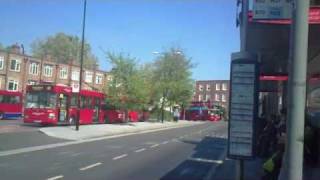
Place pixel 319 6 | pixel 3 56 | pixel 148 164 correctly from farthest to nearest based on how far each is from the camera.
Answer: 1. pixel 3 56
2. pixel 148 164
3. pixel 319 6

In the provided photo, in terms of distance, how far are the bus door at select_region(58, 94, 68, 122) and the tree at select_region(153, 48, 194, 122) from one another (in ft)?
90.2

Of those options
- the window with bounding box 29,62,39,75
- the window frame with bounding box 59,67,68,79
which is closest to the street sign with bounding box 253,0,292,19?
the window with bounding box 29,62,39,75

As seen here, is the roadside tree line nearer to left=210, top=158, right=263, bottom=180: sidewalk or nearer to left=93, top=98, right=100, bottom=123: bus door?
left=93, top=98, right=100, bottom=123: bus door

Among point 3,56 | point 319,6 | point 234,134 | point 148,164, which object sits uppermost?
point 3,56

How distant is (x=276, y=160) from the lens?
30.6 ft

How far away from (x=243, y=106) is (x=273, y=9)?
332cm

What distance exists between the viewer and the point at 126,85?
168 ft

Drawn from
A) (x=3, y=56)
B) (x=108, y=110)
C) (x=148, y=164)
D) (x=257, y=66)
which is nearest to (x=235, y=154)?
(x=257, y=66)

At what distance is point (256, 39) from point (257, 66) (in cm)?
356

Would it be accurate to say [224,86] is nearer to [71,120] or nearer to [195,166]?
[71,120]

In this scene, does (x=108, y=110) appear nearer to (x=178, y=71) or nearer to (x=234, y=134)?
(x=178, y=71)

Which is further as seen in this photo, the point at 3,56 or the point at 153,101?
the point at 3,56

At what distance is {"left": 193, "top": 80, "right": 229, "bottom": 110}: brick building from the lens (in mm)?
150500

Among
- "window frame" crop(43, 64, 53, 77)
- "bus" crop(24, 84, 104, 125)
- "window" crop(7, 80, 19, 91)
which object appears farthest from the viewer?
"window frame" crop(43, 64, 53, 77)
